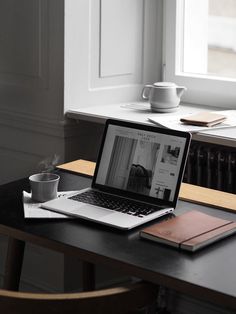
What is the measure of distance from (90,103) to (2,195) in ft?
3.40

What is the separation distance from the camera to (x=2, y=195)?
6.55ft

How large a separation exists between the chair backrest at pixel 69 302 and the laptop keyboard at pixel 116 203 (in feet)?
1.44

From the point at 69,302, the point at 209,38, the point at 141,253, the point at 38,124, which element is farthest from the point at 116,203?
the point at 209,38

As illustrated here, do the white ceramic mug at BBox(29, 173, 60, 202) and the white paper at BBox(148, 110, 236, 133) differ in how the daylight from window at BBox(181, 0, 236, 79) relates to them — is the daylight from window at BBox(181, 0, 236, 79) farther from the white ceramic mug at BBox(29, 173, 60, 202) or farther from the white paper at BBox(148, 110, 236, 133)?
Result: the white ceramic mug at BBox(29, 173, 60, 202)

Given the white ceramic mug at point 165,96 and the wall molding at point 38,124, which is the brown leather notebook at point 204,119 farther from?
the wall molding at point 38,124

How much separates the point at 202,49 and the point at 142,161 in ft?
4.34

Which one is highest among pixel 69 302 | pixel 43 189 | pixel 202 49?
pixel 202 49

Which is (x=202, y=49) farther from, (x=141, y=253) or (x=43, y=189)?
(x=141, y=253)

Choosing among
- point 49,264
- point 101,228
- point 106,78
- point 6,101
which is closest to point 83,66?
point 106,78

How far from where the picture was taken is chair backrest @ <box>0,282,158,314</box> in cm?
134

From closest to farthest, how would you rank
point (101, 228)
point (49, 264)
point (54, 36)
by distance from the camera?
point (101, 228)
point (54, 36)
point (49, 264)

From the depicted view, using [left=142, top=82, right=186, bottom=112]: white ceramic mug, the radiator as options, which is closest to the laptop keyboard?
the radiator

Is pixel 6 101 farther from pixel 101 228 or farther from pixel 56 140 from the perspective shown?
pixel 101 228

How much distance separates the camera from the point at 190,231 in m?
1.69
